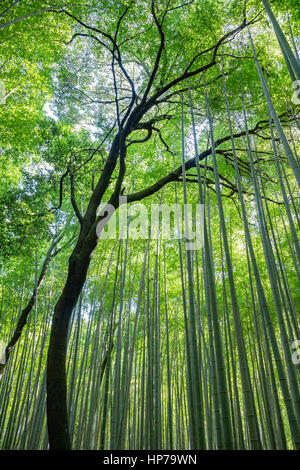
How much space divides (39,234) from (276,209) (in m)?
4.30

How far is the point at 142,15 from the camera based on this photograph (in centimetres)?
286

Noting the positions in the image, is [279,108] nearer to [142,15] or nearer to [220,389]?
[142,15]

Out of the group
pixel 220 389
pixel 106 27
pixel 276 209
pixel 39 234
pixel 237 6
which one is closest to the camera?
pixel 220 389

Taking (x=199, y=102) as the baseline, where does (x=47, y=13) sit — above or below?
above

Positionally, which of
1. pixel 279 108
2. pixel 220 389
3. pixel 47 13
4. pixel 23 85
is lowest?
pixel 220 389

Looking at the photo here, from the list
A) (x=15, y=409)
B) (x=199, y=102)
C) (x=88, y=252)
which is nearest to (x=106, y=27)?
(x=199, y=102)

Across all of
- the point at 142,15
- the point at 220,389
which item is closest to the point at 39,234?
the point at 142,15

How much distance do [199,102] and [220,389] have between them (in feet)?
10.5
